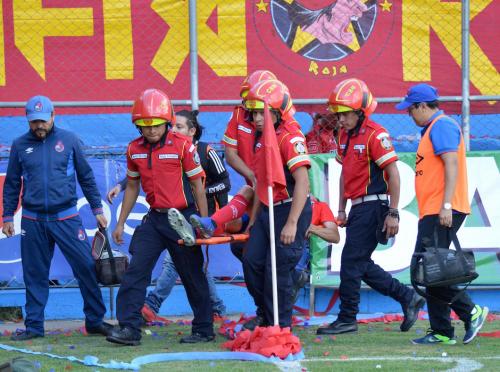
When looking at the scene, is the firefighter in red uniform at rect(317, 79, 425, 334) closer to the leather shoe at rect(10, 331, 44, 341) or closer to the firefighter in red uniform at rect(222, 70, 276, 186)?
the firefighter in red uniform at rect(222, 70, 276, 186)

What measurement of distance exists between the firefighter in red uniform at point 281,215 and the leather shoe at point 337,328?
812 millimetres

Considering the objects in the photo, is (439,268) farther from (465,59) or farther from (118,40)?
(118,40)

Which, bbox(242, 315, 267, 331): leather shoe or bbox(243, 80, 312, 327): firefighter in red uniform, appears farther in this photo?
bbox(242, 315, 267, 331): leather shoe

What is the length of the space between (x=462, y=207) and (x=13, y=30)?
5.91 meters

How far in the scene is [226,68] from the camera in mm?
11164

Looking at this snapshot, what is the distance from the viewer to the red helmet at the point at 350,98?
26.4 feet

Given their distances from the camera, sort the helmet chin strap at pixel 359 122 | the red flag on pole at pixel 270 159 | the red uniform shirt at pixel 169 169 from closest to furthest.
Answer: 1. the red flag on pole at pixel 270 159
2. the red uniform shirt at pixel 169 169
3. the helmet chin strap at pixel 359 122

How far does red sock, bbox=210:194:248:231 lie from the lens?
759 centimetres

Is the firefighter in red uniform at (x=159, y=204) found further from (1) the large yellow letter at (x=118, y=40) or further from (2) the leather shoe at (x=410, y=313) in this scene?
(1) the large yellow letter at (x=118, y=40)

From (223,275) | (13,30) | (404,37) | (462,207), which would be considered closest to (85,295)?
(223,275)

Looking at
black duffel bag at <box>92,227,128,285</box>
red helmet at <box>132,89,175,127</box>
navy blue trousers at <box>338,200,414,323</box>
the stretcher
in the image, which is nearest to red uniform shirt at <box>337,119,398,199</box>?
navy blue trousers at <box>338,200,414,323</box>

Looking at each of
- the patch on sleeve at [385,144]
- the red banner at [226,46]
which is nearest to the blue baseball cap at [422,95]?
the patch on sleeve at [385,144]

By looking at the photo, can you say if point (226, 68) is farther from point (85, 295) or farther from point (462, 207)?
point (462, 207)

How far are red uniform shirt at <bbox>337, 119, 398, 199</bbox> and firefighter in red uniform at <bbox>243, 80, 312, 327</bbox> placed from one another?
0.77 metres
